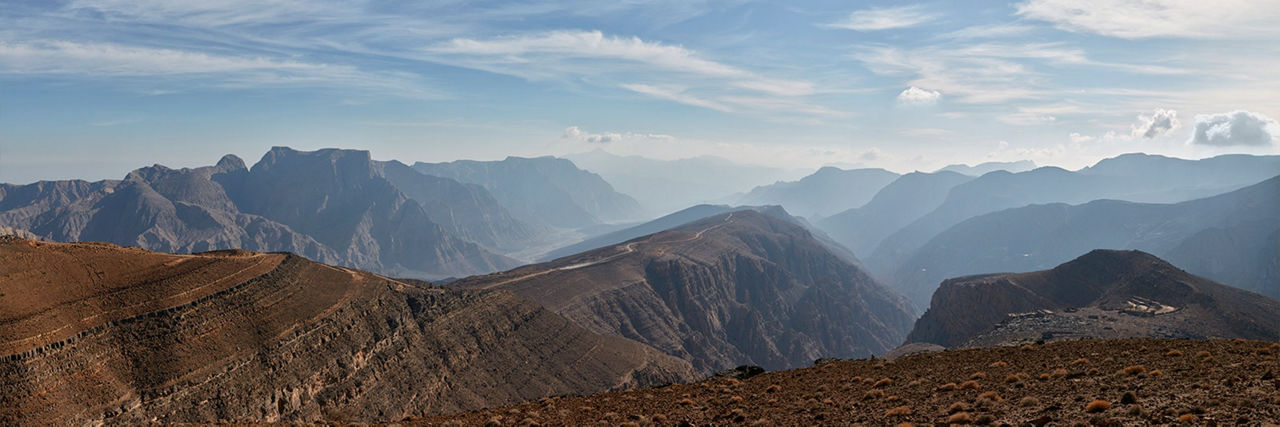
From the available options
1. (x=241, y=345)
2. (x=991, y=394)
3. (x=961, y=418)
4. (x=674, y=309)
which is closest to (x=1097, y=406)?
(x=991, y=394)

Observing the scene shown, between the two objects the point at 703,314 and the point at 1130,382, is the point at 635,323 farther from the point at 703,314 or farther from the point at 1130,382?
the point at 1130,382

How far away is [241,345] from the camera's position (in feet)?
158

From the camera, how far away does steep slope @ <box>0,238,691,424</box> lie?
38.8m

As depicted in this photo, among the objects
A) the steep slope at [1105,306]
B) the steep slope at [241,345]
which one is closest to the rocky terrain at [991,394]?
the steep slope at [241,345]

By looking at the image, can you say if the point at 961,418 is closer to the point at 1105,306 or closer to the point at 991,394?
the point at 991,394

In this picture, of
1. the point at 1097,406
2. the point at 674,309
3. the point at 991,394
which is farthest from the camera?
the point at 674,309

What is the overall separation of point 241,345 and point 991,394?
54556 mm

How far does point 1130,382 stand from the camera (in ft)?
55.5

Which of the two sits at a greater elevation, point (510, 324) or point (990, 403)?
point (990, 403)

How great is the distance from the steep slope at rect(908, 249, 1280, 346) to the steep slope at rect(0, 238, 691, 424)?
185 ft

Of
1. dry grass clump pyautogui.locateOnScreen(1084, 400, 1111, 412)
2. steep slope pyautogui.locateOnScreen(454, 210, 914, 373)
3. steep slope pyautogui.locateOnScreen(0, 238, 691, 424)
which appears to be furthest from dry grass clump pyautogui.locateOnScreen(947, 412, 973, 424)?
steep slope pyautogui.locateOnScreen(454, 210, 914, 373)

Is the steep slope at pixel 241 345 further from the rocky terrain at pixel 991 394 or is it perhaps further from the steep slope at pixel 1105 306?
the steep slope at pixel 1105 306

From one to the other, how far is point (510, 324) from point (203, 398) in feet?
123

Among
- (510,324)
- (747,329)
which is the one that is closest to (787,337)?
(747,329)
